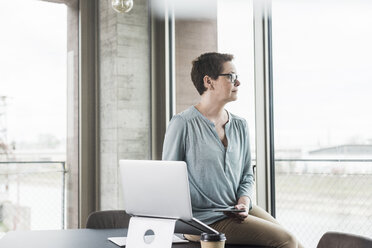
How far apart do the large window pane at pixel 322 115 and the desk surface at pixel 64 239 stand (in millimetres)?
1049

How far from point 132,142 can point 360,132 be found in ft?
7.39

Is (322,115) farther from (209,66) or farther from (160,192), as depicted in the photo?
(160,192)

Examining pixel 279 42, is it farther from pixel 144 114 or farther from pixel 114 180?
pixel 114 180

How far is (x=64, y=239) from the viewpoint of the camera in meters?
2.16

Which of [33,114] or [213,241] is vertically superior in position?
[33,114]

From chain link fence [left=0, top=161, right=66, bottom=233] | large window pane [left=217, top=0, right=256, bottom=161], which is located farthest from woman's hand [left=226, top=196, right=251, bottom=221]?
chain link fence [left=0, top=161, right=66, bottom=233]

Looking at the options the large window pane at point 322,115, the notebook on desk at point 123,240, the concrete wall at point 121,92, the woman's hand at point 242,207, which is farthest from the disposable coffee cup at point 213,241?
the concrete wall at point 121,92

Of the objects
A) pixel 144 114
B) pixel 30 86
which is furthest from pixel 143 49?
pixel 30 86

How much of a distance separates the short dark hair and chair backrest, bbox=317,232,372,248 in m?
0.98

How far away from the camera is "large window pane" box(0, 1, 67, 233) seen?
433 cm

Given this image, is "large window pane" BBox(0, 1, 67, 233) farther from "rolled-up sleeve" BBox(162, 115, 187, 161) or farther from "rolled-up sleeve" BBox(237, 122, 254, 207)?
"rolled-up sleeve" BBox(237, 122, 254, 207)

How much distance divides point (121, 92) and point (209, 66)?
1.98 meters

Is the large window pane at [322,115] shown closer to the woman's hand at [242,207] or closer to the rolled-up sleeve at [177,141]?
the woman's hand at [242,207]

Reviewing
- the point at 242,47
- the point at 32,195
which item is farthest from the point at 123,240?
the point at 32,195
